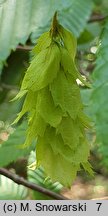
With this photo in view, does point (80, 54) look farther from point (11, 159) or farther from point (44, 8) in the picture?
point (44, 8)

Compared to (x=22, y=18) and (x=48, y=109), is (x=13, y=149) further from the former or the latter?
(x=48, y=109)

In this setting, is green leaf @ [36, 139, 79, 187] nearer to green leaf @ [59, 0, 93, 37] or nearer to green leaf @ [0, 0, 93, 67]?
green leaf @ [0, 0, 93, 67]

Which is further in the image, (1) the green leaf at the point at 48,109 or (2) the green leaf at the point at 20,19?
(2) the green leaf at the point at 20,19

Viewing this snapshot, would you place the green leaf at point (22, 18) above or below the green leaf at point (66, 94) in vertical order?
above

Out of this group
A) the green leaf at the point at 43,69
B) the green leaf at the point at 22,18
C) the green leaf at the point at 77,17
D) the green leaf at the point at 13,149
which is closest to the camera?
the green leaf at the point at 43,69

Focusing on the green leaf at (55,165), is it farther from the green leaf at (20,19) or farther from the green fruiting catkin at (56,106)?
the green leaf at (20,19)

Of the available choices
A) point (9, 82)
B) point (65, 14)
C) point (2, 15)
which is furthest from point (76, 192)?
point (2, 15)

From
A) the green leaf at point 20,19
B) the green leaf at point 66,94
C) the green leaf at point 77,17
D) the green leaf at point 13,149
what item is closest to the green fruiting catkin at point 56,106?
the green leaf at point 66,94
